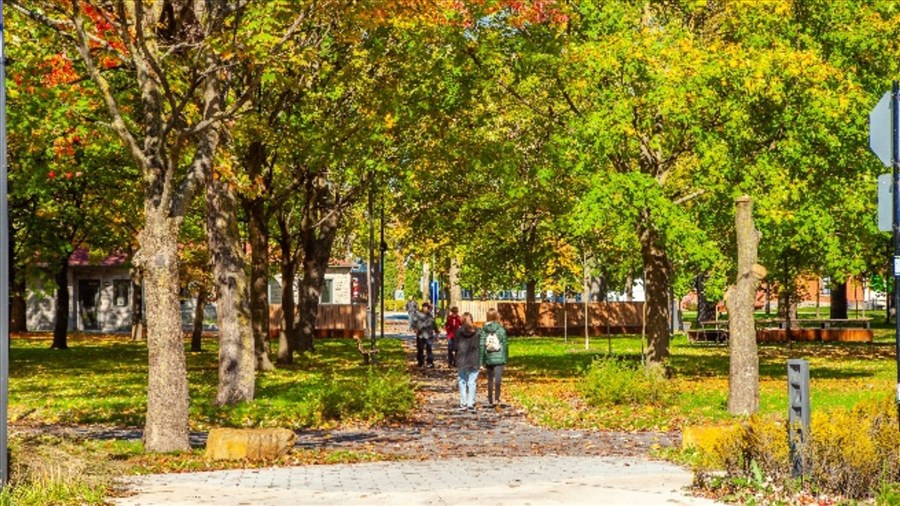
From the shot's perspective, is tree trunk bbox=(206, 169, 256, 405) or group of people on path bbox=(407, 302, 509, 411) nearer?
group of people on path bbox=(407, 302, 509, 411)

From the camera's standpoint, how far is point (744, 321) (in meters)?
22.7

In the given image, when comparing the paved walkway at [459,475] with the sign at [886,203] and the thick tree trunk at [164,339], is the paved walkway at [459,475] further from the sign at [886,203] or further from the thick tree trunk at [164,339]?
the sign at [886,203]

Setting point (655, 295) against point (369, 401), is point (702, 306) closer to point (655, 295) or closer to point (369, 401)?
point (655, 295)

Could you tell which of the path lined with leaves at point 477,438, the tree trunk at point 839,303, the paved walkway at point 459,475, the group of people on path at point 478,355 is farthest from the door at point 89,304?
the paved walkway at point 459,475

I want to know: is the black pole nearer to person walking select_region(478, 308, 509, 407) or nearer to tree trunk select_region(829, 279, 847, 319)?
person walking select_region(478, 308, 509, 407)

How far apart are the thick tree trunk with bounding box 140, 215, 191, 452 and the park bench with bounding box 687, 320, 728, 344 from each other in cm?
3999

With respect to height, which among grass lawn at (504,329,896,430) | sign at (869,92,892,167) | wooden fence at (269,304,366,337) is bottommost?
grass lawn at (504,329,896,430)

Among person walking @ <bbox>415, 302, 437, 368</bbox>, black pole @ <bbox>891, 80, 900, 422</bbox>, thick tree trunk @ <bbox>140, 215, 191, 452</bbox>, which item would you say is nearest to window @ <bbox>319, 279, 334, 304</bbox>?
person walking @ <bbox>415, 302, 437, 368</bbox>

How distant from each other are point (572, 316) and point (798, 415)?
188 feet

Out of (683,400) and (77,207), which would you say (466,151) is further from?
(77,207)

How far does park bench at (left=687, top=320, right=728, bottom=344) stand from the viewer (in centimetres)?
5591

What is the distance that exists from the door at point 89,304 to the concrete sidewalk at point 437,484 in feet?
200

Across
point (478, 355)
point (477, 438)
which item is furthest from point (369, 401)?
point (478, 355)

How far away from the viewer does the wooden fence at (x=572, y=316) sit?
68750 mm
